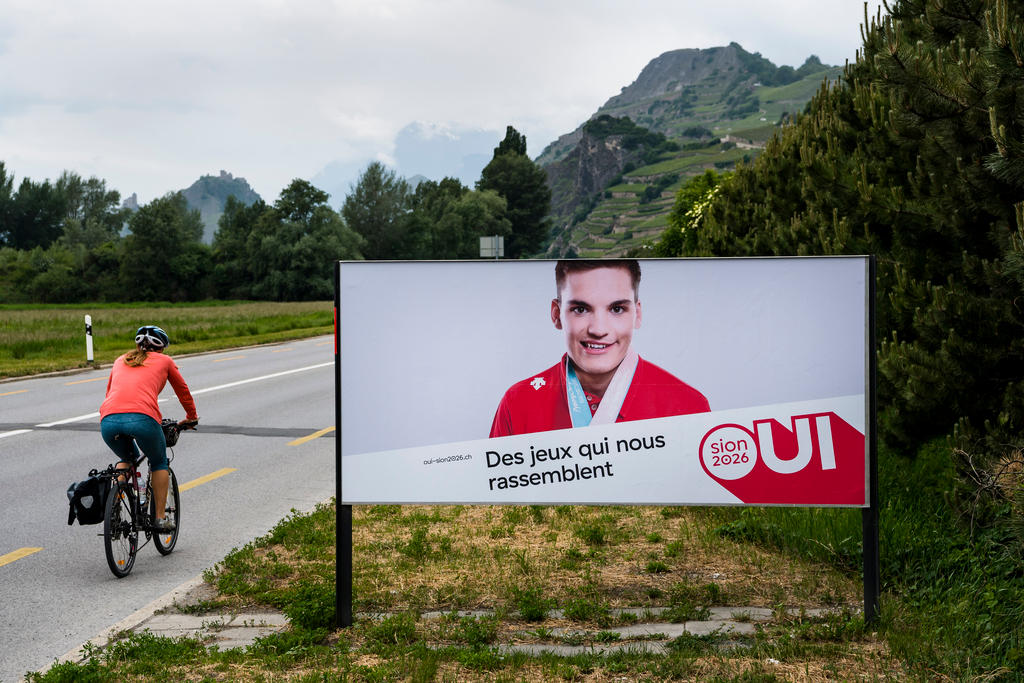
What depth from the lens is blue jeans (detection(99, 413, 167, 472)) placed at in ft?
21.7

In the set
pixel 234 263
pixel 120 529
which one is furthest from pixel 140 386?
pixel 234 263

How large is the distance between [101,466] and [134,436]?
4155 millimetres

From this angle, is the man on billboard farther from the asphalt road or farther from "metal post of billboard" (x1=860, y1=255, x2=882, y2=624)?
the asphalt road

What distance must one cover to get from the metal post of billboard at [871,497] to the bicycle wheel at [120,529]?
4921 mm

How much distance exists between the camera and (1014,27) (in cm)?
518

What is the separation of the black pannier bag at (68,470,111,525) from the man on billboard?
3046 millimetres

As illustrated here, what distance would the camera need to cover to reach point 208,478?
9898 mm

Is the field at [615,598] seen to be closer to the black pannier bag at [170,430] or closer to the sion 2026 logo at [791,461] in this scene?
the sion 2026 logo at [791,461]

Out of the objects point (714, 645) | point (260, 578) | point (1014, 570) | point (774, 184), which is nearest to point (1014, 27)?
point (1014, 570)

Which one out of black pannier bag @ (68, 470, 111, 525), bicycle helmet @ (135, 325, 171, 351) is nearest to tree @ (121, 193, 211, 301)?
bicycle helmet @ (135, 325, 171, 351)

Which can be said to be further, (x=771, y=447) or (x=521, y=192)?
(x=521, y=192)

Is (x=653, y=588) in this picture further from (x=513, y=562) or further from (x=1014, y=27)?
(x=1014, y=27)

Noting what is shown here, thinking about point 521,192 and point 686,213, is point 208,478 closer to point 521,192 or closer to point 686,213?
point 686,213

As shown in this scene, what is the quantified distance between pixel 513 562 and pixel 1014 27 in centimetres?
450
